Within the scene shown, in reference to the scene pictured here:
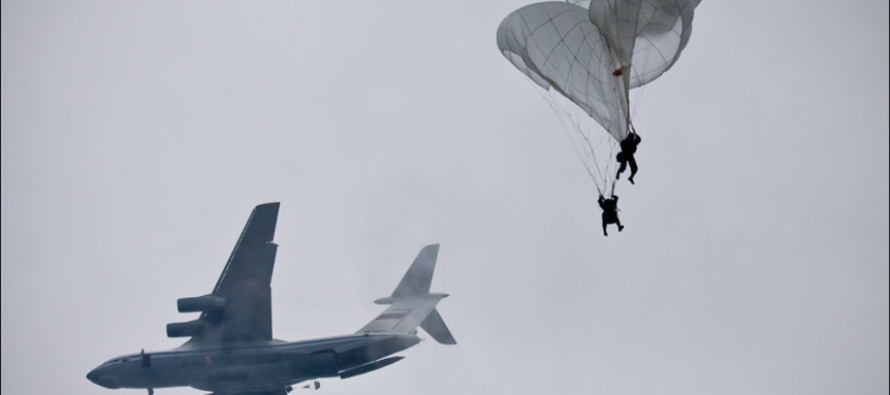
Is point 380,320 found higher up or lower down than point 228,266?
lower down

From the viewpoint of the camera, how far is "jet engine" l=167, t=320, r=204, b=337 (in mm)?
32094

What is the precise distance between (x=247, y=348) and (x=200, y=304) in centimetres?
253

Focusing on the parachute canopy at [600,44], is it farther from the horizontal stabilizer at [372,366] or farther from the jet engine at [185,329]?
the jet engine at [185,329]

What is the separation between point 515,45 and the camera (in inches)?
1080

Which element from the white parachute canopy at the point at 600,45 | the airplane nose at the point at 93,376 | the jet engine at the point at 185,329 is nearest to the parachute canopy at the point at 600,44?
the white parachute canopy at the point at 600,45

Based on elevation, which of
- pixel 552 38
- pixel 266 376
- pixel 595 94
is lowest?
pixel 266 376

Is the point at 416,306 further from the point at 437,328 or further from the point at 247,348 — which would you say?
the point at 247,348

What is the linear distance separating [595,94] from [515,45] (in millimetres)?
3073

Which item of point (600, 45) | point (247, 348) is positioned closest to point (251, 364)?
point (247, 348)

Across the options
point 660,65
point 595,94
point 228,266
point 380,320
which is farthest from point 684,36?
point 228,266

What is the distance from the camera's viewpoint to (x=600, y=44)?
26.7m

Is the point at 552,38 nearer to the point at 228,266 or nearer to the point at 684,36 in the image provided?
the point at 684,36

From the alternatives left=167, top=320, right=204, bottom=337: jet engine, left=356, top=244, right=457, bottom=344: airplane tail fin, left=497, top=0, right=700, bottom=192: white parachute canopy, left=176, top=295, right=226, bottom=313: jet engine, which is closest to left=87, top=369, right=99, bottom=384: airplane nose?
left=167, top=320, right=204, bottom=337: jet engine

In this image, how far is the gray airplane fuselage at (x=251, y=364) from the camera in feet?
100.0
